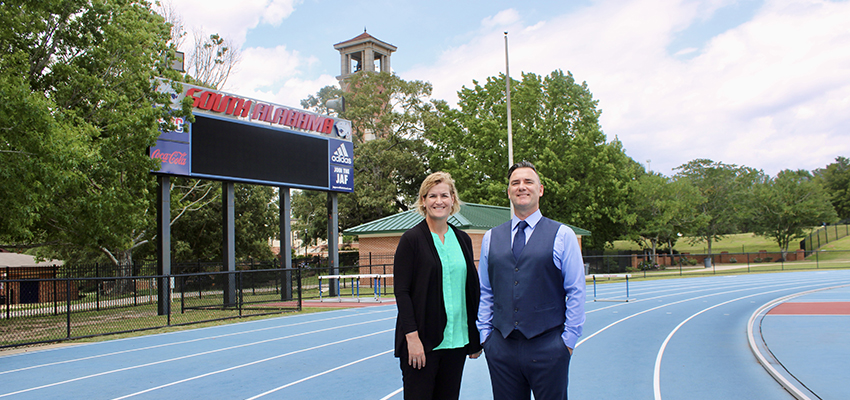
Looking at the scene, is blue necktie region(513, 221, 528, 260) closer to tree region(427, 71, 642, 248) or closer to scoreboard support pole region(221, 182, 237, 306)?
scoreboard support pole region(221, 182, 237, 306)

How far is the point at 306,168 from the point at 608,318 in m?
13.5

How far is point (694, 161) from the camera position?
82125 millimetres

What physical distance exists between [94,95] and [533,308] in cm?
1932

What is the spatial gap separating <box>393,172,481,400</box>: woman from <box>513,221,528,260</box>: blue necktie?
14.0 inches

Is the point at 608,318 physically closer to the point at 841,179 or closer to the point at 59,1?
the point at 59,1

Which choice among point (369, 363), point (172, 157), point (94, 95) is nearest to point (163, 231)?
point (172, 157)

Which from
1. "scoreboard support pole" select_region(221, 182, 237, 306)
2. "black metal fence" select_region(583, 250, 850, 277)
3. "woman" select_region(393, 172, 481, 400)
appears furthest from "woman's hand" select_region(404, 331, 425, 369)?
"black metal fence" select_region(583, 250, 850, 277)

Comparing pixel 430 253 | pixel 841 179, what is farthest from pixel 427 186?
pixel 841 179

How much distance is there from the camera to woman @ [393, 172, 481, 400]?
3391mm

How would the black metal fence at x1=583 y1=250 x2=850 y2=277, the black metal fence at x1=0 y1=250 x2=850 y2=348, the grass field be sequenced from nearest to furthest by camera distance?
the black metal fence at x1=0 y1=250 x2=850 y2=348 → the black metal fence at x1=583 y1=250 x2=850 y2=277 → the grass field

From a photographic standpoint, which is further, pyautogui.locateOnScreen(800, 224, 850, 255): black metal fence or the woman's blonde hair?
pyautogui.locateOnScreen(800, 224, 850, 255): black metal fence

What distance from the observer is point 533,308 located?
3.27 m

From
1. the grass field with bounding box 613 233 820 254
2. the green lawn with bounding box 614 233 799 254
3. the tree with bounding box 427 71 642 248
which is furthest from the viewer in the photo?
the green lawn with bounding box 614 233 799 254

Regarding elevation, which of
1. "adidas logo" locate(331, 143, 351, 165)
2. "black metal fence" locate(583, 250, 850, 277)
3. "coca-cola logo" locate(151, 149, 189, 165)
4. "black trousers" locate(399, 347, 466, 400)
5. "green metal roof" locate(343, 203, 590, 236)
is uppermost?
"adidas logo" locate(331, 143, 351, 165)
